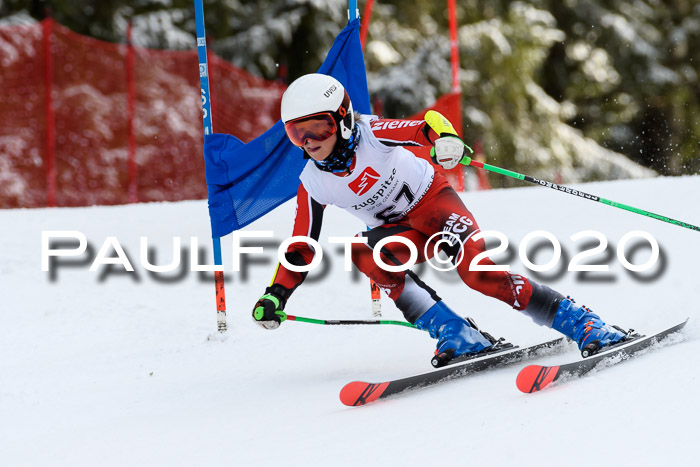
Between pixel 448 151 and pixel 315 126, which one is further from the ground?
pixel 315 126

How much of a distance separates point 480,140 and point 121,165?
8553mm

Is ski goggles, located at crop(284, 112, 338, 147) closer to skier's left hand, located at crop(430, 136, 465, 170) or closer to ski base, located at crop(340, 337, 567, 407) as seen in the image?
skier's left hand, located at crop(430, 136, 465, 170)

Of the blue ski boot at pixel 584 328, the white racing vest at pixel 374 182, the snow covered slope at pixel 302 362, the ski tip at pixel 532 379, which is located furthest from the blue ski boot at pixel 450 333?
the ski tip at pixel 532 379

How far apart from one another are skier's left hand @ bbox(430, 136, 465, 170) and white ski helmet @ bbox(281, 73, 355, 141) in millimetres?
403

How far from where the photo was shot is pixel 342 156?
3.95m

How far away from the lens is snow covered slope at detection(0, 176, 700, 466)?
114 inches

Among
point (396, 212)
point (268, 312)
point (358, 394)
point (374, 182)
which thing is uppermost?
point (374, 182)

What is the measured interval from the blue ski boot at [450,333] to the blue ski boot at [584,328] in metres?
0.39

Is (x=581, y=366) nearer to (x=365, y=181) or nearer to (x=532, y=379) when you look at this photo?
(x=532, y=379)

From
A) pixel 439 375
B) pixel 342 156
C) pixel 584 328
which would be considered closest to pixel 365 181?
pixel 342 156

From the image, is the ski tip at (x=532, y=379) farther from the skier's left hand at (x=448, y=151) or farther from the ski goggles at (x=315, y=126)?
the ski goggles at (x=315, y=126)

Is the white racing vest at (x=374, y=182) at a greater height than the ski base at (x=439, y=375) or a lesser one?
greater

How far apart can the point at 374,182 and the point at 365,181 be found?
47mm

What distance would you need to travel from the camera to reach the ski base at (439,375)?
11.9 ft
